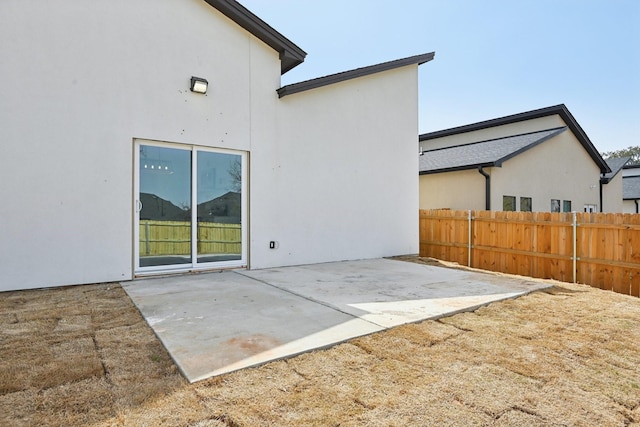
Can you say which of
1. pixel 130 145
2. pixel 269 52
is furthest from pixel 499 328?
pixel 269 52

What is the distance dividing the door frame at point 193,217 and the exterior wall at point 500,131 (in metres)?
14.5

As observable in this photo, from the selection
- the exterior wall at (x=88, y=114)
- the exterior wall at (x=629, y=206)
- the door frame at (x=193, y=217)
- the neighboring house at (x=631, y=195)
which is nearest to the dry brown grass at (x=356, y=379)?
the exterior wall at (x=88, y=114)

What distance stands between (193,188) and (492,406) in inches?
209

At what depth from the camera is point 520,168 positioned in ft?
41.0

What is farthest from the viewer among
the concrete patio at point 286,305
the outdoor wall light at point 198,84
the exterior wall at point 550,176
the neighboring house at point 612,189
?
the neighboring house at point 612,189

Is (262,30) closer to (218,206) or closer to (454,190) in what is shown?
(218,206)

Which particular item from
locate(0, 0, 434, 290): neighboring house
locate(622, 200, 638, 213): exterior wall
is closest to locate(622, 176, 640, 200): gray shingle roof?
locate(622, 200, 638, 213): exterior wall

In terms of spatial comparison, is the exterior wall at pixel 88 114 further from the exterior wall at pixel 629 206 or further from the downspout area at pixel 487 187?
the exterior wall at pixel 629 206

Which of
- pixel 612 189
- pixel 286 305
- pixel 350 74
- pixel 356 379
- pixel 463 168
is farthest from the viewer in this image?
pixel 612 189

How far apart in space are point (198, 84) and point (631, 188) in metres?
28.0

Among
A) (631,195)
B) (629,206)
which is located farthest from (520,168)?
(629,206)

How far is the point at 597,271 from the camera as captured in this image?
645 centimetres

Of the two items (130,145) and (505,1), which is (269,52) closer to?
(130,145)

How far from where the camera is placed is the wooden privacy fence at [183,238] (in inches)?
226
